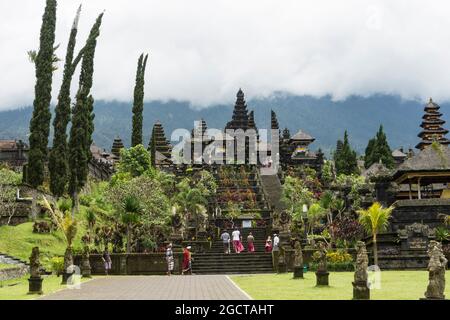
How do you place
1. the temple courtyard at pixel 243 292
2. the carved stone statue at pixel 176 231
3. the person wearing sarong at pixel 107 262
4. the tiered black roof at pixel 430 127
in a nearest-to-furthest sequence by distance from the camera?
the temple courtyard at pixel 243 292
the person wearing sarong at pixel 107 262
the carved stone statue at pixel 176 231
the tiered black roof at pixel 430 127

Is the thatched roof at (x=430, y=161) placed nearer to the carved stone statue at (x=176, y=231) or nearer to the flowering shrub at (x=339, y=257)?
the flowering shrub at (x=339, y=257)

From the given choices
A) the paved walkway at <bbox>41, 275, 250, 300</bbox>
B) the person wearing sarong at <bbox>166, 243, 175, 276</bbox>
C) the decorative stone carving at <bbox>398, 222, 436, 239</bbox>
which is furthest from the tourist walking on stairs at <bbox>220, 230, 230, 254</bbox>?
the paved walkway at <bbox>41, 275, 250, 300</bbox>

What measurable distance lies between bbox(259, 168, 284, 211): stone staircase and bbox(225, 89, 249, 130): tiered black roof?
85.0ft

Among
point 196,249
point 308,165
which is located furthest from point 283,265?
point 308,165

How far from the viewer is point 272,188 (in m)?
67.5

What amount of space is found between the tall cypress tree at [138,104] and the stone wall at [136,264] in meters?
28.2

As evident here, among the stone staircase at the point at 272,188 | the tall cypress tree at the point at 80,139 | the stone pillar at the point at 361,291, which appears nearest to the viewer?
the stone pillar at the point at 361,291

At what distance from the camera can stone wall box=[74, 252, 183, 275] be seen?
33375 millimetres

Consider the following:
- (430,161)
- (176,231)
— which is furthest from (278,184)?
(176,231)

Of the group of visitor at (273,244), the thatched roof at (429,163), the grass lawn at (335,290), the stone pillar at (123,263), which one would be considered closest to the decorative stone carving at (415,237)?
the thatched roof at (429,163)

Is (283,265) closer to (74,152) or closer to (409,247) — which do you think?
(409,247)

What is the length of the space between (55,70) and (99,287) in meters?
23.0

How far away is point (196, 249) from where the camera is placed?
39.0 m

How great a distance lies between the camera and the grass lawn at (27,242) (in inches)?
1374
